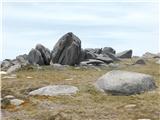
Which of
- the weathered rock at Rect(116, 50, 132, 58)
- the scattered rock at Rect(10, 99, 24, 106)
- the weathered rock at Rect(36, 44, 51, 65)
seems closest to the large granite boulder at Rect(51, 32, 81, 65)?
the weathered rock at Rect(36, 44, 51, 65)

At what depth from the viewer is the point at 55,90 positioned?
21.7m

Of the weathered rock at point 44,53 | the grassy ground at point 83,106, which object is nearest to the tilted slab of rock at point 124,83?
the grassy ground at point 83,106

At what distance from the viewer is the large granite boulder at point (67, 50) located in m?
40.7

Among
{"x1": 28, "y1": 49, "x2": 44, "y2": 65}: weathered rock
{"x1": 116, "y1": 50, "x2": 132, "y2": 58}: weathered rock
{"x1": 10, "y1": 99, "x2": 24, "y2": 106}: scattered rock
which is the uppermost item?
{"x1": 10, "y1": 99, "x2": 24, "y2": 106}: scattered rock

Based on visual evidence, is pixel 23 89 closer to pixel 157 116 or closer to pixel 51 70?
pixel 157 116

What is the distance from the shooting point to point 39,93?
21.3 m

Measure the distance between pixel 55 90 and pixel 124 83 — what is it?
12.2 ft

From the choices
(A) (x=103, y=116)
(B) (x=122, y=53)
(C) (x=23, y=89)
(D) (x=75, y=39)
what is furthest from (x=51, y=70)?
(B) (x=122, y=53)

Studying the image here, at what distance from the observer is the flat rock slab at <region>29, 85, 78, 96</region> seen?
2126cm

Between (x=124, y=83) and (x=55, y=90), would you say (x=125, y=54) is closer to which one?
(x=124, y=83)

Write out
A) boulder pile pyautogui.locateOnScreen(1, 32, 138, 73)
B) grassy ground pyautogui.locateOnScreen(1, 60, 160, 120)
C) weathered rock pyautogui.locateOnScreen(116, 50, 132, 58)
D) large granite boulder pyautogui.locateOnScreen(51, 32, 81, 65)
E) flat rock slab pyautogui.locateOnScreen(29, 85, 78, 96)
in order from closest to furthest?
grassy ground pyautogui.locateOnScreen(1, 60, 160, 120) < flat rock slab pyautogui.locateOnScreen(29, 85, 78, 96) < boulder pile pyautogui.locateOnScreen(1, 32, 138, 73) < large granite boulder pyautogui.locateOnScreen(51, 32, 81, 65) < weathered rock pyautogui.locateOnScreen(116, 50, 132, 58)

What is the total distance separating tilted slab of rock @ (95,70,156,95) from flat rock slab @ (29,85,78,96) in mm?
1612

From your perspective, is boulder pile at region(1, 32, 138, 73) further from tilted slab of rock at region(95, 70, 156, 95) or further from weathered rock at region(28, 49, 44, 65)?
tilted slab of rock at region(95, 70, 156, 95)

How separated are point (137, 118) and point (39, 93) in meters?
6.74
